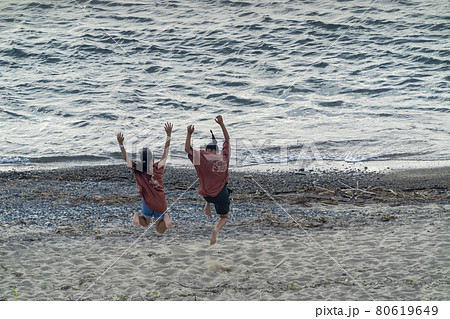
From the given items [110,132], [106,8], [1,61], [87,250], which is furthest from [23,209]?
[106,8]

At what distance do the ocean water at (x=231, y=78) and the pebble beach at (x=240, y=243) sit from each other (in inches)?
164

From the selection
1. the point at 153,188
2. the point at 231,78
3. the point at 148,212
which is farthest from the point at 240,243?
the point at 231,78

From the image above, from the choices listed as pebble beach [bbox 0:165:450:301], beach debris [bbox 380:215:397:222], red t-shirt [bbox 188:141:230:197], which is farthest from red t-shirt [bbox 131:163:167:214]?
beach debris [bbox 380:215:397:222]

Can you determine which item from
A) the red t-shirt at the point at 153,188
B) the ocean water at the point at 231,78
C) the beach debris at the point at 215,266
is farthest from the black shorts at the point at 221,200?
the ocean water at the point at 231,78

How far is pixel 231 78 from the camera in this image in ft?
84.7

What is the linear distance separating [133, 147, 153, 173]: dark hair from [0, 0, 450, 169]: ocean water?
357 inches

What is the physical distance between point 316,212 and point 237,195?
2.11 meters

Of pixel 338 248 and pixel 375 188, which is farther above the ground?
pixel 338 248

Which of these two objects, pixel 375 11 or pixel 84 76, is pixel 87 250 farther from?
pixel 375 11

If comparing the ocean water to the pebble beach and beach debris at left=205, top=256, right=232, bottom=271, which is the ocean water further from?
beach debris at left=205, top=256, right=232, bottom=271

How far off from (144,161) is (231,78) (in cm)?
1945

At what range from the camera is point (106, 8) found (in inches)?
1367

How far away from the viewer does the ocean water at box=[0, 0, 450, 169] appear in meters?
18.4

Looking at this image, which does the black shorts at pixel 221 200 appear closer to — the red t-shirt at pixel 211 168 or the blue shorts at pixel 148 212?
the red t-shirt at pixel 211 168
